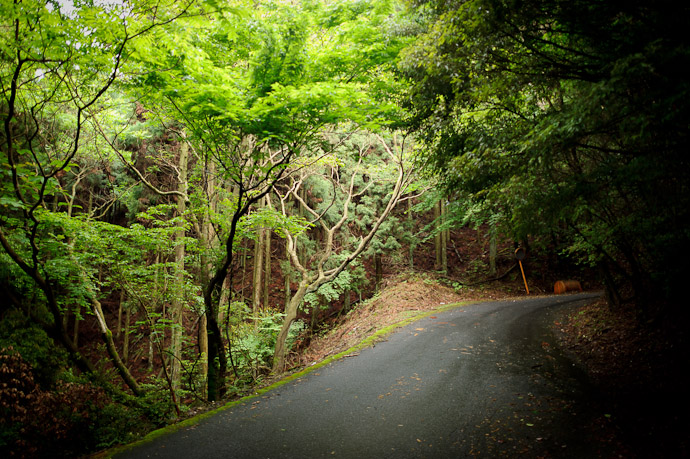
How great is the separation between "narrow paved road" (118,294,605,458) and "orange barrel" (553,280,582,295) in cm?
1039

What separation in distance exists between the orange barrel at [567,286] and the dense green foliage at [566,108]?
34.0 ft

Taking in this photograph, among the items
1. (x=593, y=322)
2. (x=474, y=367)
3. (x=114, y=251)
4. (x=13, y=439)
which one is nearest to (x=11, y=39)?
(x=114, y=251)

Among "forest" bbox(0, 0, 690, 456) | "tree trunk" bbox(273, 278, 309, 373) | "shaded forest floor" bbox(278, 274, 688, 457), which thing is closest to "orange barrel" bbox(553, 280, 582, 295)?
"shaded forest floor" bbox(278, 274, 688, 457)

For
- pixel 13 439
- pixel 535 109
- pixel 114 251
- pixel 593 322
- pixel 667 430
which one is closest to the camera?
pixel 667 430

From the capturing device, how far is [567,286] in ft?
53.9

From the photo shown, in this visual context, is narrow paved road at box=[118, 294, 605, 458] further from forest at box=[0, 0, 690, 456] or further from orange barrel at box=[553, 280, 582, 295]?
orange barrel at box=[553, 280, 582, 295]

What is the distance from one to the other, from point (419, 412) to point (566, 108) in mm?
4341

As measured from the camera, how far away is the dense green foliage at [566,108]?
3.01 m

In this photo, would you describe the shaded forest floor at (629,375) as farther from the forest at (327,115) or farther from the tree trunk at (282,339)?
the tree trunk at (282,339)

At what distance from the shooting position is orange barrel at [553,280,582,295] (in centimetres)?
1638

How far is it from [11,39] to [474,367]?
8.39 m

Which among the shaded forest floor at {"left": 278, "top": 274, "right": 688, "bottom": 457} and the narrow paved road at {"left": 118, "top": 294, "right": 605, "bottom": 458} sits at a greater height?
the shaded forest floor at {"left": 278, "top": 274, "right": 688, "bottom": 457}

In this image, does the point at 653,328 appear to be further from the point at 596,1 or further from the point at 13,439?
the point at 13,439

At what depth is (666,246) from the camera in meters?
4.48
